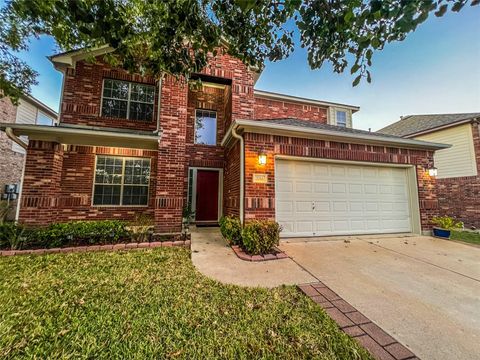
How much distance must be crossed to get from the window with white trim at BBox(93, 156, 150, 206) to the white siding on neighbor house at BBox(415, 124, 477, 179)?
1451 cm

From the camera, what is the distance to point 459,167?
9797mm

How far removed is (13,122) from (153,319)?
45.0 ft

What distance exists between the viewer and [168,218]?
6.25 m

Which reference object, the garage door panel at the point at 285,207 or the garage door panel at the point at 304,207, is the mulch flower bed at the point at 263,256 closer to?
the garage door panel at the point at 285,207

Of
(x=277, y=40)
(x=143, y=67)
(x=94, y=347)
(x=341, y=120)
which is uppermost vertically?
(x=341, y=120)

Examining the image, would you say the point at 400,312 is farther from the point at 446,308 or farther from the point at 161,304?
the point at 161,304

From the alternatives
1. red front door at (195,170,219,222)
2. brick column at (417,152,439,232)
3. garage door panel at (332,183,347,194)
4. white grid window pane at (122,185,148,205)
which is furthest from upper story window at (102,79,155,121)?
brick column at (417,152,439,232)

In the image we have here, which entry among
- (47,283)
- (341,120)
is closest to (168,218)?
(47,283)

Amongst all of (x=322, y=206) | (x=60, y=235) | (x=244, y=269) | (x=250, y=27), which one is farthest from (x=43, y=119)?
(x=322, y=206)

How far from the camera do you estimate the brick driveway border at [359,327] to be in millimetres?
1815

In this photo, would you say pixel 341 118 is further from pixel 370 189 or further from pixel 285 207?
pixel 285 207

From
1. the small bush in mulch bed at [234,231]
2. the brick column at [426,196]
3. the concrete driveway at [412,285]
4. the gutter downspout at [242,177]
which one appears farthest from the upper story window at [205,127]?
the brick column at [426,196]

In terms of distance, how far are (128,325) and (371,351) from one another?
8.03 feet

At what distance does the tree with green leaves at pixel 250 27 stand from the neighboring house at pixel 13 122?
9566 millimetres
